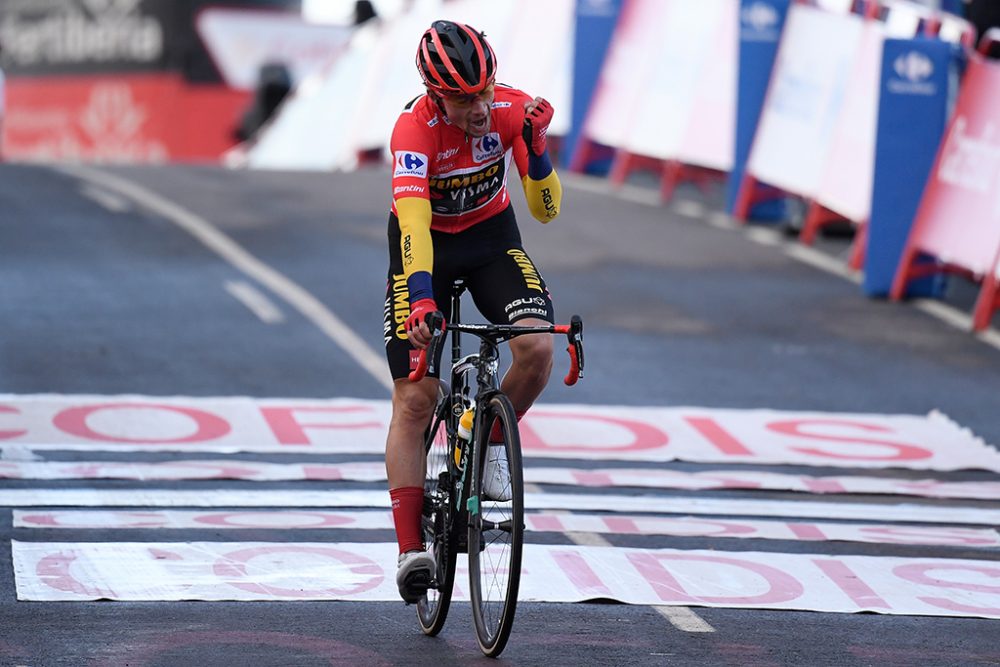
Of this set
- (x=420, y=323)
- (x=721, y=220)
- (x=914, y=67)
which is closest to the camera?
(x=420, y=323)

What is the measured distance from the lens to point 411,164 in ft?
22.6

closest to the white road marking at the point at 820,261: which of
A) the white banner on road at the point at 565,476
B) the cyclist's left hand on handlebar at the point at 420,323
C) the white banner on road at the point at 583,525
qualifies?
the white banner on road at the point at 565,476

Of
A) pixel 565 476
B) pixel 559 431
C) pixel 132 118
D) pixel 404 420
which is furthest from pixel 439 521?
pixel 132 118

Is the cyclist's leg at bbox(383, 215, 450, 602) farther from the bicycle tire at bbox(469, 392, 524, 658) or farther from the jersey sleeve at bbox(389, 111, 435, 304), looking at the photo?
the bicycle tire at bbox(469, 392, 524, 658)

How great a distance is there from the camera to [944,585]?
7.87 m

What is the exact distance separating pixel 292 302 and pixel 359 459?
4.38m

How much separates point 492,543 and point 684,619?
36.3 inches

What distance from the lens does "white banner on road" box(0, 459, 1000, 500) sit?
9523mm

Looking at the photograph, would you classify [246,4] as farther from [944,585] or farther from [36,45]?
[944,585]

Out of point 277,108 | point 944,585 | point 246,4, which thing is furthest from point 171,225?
point 246,4

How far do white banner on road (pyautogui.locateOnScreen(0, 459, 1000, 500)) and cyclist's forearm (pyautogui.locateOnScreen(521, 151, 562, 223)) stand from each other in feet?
8.84

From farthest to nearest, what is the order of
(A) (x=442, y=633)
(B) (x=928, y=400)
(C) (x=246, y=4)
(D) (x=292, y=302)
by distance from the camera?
1. (C) (x=246, y=4)
2. (D) (x=292, y=302)
3. (B) (x=928, y=400)
4. (A) (x=442, y=633)

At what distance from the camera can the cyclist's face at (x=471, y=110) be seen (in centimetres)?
677

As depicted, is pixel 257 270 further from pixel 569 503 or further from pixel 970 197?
pixel 569 503
